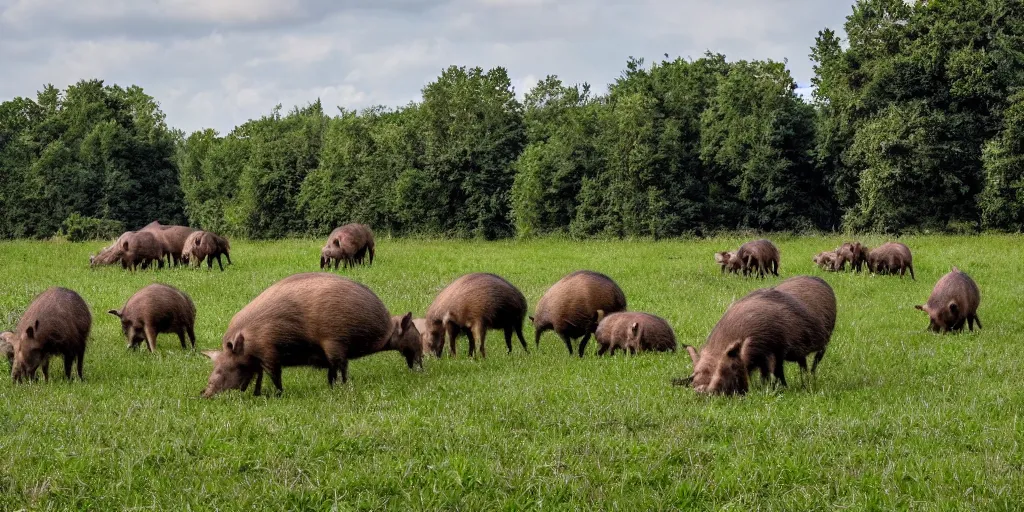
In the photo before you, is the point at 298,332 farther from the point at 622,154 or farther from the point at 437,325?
the point at 622,154

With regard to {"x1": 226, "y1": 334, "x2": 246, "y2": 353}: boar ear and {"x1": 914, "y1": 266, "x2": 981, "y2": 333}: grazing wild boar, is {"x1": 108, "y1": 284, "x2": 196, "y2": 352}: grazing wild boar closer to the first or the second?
{"x1": 226, "y1": 334, "x2": 246, "y2": 353}: boar ear

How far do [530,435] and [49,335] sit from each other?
22.6 feet

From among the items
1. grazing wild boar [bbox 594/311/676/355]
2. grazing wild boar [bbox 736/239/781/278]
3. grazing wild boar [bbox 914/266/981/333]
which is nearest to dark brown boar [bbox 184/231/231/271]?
grazing wild boar [bbox 736/239/781/278]

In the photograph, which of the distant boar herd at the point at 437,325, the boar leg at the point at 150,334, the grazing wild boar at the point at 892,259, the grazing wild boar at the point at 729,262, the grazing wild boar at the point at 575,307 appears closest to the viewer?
the distant boar herd at the point at 437,325

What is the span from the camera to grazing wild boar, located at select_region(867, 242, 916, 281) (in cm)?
2691

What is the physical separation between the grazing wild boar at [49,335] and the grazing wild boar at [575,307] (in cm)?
702

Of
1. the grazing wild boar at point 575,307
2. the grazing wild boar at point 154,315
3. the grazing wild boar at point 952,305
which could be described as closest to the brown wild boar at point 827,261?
the grazing wild boar at point 952,305

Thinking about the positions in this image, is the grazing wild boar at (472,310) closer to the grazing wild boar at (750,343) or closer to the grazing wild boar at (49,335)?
the grazing wild boar at (750,343)

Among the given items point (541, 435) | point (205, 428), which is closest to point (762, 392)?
point (541, 435)

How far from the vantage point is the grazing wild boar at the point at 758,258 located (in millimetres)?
27547

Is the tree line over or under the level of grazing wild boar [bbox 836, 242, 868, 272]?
over

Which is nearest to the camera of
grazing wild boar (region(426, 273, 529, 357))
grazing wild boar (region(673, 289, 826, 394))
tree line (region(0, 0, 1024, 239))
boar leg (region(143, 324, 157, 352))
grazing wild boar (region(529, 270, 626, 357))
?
grazing wild boar (region(673, 289, 826, 394))

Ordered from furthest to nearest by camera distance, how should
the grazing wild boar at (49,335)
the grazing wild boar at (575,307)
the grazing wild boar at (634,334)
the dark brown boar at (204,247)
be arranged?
1. the dark brown boar at (204,247)
2. the grazing wild boar at (575,307)
3. the grazing wild boar at (634,334)
4. the grazing wild boar at (49,335)

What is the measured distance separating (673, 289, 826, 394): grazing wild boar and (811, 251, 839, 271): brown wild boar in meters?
19.2
